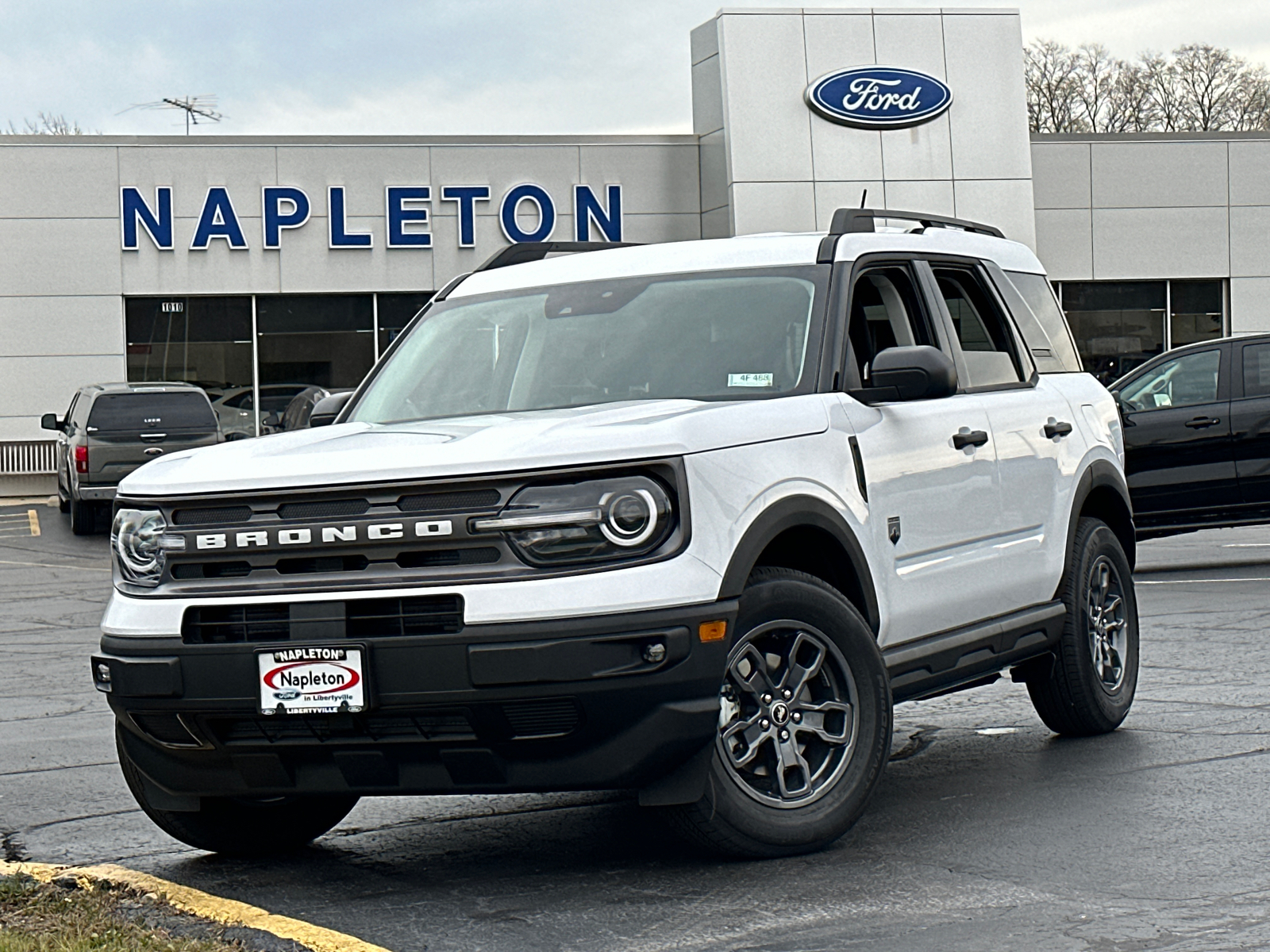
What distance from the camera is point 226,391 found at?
2998 centimetres

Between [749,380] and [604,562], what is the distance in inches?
51.3

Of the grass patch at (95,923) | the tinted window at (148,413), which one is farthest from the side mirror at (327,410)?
the tinted window at (148,413)

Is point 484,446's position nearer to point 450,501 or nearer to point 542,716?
point 450,501

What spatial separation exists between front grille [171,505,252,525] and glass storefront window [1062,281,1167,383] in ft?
95.6

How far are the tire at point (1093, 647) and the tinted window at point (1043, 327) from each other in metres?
0.70

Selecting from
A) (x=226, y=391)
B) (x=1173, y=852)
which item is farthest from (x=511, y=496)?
(x=226, y=391)

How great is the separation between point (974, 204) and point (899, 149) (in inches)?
63.5

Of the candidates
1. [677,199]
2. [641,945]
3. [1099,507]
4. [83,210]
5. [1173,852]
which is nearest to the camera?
[641,945]

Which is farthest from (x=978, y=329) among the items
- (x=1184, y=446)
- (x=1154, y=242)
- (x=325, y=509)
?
(x=1154, y=242)

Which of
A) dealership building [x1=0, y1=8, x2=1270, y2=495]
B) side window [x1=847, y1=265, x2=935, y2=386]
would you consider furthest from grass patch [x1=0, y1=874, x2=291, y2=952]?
dealership building [x1=0, y1=8, x2=1270, y2=495]

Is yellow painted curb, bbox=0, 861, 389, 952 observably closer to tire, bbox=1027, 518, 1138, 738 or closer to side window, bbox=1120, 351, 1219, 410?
tire, bbox=1027, 518, 1138, 738

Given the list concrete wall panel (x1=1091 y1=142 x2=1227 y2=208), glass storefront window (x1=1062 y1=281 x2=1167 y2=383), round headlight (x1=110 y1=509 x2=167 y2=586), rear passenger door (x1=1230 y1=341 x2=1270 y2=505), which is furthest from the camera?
glass storefront window (x1=1062 y1=281 x2=1167 y2=383)

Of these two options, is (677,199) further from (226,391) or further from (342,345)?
(226,391)

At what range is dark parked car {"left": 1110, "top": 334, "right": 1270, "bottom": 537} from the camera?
1439cm
